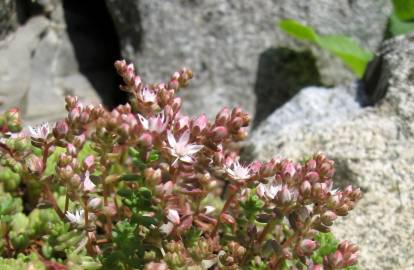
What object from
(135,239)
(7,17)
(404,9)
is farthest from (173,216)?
(404,9)

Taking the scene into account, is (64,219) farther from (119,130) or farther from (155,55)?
(155,55)

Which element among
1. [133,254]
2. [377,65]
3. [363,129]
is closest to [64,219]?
[133,254]

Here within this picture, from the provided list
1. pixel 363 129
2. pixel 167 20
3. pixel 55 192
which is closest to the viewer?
pixel 55 192

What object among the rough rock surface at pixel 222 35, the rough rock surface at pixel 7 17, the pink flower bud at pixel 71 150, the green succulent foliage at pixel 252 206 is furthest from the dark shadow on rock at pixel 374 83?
the rough rock surface at pixel 7 17

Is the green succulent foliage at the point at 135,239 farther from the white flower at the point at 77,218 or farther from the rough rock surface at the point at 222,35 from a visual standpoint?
the rough rock surface at the point at 222,35

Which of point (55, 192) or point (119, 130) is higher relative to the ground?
point (119, 130)

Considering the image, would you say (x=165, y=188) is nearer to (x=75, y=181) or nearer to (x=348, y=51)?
(x=75, y=181)
